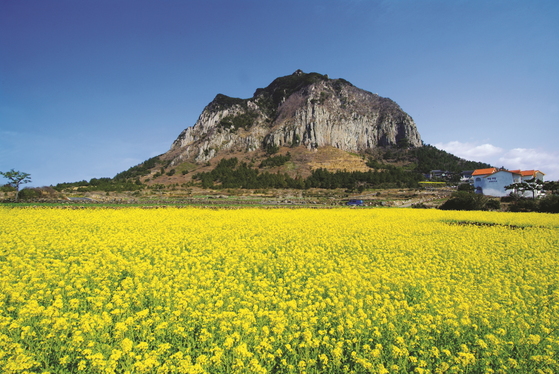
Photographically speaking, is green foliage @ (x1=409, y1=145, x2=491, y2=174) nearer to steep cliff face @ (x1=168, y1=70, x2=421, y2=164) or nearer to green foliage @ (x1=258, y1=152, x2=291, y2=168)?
steep cliff face @ (x1=168, y1=70, x2=421, y2=164)

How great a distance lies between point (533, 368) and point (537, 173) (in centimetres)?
8990

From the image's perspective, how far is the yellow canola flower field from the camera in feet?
15.0

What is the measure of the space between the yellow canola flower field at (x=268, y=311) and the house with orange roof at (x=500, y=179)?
2786 inches

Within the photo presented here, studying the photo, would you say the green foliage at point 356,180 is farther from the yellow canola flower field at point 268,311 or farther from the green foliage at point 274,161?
the yellow canola flower field at point 268,311

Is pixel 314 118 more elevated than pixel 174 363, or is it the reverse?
pixel 314 118

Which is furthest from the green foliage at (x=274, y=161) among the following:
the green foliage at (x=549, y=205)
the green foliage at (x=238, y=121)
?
the green foliage at (x=549, y=205)

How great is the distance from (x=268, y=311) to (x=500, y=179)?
84438 mm

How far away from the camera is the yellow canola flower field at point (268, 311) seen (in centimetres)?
457

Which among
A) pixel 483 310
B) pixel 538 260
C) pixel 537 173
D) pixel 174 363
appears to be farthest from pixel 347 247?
pixel 537 173

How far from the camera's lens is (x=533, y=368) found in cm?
470

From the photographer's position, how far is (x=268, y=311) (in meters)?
5.84

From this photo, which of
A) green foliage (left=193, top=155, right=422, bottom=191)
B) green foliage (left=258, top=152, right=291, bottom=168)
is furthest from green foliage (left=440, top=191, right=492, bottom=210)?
green foliage (left=258, top=152, right=291, bottom=168)

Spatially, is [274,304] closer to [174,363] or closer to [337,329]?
[337,329]

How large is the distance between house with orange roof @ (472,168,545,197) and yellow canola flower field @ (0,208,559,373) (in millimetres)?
70775
